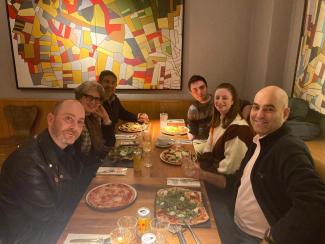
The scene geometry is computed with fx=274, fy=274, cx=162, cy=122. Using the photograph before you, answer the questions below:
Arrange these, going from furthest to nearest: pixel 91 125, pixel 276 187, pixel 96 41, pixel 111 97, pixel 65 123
A: pixel 96 41, pixel 111 97, pixel 91 125, pixel 65 123, pixel 276 187

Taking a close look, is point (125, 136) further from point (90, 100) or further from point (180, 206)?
point (180, 206)

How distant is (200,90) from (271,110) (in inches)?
68.2

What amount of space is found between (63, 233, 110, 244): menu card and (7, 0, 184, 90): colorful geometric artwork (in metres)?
2.92

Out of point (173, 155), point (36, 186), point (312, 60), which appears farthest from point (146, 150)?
point (312, 60)

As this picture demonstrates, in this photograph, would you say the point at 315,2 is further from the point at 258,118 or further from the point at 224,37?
the point at 258,118

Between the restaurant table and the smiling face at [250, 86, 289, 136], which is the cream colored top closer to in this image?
the smiling face at [250, 86, 289, 136]

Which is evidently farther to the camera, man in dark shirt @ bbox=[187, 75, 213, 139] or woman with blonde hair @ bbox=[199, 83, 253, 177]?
man in dark shirt @ bbox=[187, 75, 213, 139]

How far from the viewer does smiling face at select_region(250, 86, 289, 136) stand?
1.46 meters

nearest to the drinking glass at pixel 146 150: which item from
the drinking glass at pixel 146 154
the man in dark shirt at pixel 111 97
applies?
the drinking glass at pixel 146 154

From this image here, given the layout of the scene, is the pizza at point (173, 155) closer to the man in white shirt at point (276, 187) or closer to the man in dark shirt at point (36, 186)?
the man in white shirt at point (276, 187)

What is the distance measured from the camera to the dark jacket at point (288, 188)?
111 centimetres

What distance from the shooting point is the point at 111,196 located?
1488 mm

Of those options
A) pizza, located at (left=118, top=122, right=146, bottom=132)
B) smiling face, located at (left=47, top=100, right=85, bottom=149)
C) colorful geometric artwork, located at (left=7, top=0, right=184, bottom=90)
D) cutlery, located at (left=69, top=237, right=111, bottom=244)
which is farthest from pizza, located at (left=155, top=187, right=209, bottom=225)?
colorful geometric artwork, located at (left=7, top=0, right=184, bottom=90)

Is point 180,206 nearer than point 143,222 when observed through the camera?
No
